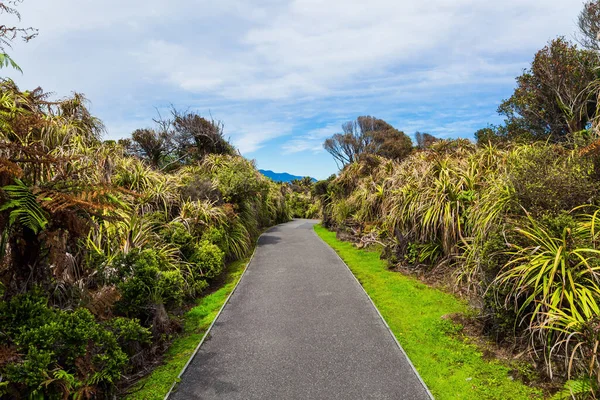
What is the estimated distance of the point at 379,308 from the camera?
604 cm

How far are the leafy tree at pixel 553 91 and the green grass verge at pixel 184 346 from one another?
13.6 meters

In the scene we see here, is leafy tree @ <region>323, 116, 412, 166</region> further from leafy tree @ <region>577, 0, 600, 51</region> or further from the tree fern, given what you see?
the tree fern

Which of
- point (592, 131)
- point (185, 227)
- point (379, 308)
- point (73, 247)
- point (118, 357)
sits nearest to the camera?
point (118, 357)

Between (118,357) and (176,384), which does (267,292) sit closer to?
(176,384)

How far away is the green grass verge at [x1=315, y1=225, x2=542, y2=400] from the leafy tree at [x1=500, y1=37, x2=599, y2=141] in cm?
1035

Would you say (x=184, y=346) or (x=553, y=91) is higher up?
(x=553, y=91)

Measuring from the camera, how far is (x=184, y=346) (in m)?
4.82

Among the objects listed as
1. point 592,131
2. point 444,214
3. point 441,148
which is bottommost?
point 444,214

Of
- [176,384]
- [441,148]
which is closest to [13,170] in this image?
[176,384]

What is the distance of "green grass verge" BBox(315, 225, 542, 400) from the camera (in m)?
3.52

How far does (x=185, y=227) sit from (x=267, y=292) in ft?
8.96

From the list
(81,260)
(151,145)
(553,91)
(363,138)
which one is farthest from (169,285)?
(363,138)

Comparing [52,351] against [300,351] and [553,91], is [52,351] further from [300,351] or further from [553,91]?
[553,91]

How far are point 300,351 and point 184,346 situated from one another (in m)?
1.75
